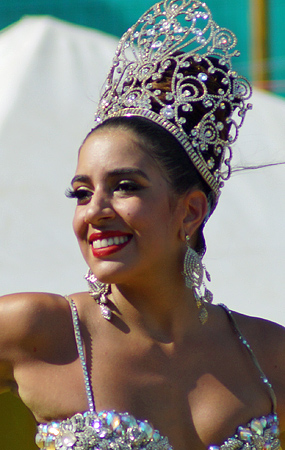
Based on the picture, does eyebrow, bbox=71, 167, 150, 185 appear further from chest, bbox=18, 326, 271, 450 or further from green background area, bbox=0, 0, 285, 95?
green background area, bbox=0, 0, 285, 95

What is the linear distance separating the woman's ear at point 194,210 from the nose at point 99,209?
25 centimetres

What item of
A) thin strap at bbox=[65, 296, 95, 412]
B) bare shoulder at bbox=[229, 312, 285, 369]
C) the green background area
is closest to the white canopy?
bare shoulder at bbox=[229, 312, 285, 369]

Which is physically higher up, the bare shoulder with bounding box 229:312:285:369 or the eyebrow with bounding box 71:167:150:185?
the eyebrow with bounding box 71:167:150:185

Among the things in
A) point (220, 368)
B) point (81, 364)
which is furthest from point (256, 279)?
point (81, 364)

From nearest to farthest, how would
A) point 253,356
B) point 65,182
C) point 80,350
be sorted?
1. point 80,350
2. point 253,356
3. point 65,182

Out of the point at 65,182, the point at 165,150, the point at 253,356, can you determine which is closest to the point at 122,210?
the point at 165,150

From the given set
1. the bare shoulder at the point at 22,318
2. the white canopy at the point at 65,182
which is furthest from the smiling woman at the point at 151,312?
the white canopy at the point at 65,182

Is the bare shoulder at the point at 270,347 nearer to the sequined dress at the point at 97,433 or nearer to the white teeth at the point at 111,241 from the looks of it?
the sequined dress at the point at 97,433

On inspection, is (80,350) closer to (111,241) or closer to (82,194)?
(111,241)

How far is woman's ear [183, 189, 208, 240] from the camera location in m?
1.97

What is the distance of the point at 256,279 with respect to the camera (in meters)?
2.94

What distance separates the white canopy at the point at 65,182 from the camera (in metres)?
2.83

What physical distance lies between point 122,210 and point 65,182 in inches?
54.8

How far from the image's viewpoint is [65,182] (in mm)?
3156
